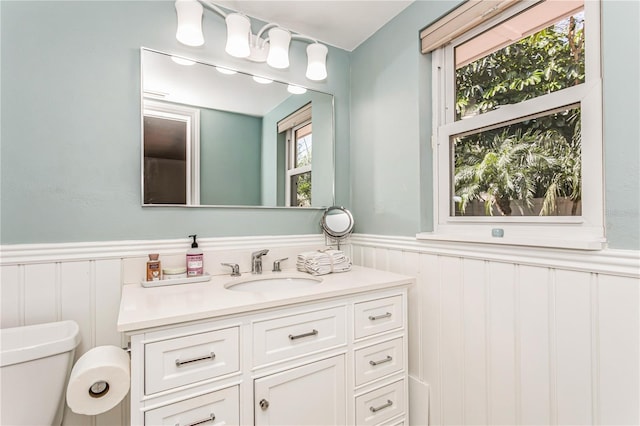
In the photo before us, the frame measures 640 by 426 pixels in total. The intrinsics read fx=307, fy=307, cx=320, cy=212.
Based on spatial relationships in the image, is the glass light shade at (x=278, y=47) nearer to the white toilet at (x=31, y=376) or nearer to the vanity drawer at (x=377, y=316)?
the vanity drawer at (x=377, y=316)

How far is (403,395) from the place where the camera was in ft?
4.56

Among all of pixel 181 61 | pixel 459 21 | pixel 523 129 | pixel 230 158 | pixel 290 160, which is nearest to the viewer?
pixel 523 129

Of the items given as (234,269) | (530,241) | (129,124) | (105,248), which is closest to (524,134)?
(530,241)

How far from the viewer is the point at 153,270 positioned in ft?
4.30

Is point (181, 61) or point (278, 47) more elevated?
point (278, 47)

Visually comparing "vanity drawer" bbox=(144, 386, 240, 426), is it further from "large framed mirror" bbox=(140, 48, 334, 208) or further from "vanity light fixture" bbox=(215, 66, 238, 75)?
"vanity light fixture" bbox=(215, 66, 238, 75)

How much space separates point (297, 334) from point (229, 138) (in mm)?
1023

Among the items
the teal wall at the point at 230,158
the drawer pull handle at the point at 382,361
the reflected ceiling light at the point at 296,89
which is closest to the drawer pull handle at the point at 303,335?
the drawer pull handle at the point at 382,361

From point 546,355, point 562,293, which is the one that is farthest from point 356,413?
point 562,293

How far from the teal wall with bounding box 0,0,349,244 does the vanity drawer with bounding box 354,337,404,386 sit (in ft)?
3.10

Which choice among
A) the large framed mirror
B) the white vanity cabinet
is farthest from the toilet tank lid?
the large framed mirror

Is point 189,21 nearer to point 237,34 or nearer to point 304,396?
point 237,34

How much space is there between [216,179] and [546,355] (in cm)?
154

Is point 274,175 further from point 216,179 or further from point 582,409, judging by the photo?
point 582,409
